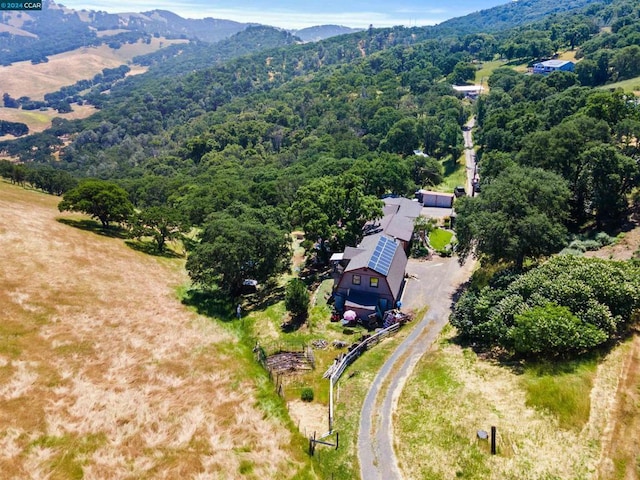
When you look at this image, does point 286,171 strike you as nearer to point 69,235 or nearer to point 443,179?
point 443,179

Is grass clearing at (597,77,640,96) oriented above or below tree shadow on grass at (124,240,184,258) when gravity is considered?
above

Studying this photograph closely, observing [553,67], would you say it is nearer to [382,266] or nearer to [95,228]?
→ [382,266]

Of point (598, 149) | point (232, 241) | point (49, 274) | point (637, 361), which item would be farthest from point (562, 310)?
point (49, 274)

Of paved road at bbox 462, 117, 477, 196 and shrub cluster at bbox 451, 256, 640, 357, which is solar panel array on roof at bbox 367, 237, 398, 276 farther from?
paved road at bbox 462, 117, 477, 196

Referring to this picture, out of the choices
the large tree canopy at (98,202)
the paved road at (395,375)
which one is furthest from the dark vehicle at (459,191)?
the large tree canopy at (98,202)

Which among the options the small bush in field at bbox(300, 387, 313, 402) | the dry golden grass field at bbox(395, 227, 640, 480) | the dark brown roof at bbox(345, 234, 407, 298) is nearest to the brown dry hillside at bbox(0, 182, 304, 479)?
the small bush in field at bbox(300, 387, 313, 402)

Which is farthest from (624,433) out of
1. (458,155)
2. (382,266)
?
(458,155)
